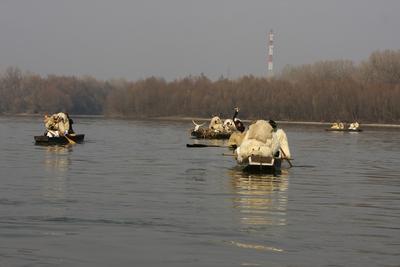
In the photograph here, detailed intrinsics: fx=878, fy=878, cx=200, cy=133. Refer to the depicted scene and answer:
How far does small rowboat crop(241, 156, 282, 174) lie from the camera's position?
25.3 meters

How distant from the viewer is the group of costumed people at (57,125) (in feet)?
139

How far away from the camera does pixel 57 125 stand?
43.3 metres

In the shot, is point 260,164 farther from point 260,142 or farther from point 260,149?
point 260,142

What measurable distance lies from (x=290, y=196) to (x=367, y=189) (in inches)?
146

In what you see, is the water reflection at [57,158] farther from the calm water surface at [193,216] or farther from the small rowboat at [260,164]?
the small rowboat at [260,164]

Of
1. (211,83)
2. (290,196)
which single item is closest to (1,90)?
(211,83)

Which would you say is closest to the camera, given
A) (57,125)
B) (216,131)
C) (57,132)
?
(57,132)

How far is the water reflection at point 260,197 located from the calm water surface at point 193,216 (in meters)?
0.03

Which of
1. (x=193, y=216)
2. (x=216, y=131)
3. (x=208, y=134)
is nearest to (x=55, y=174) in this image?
(x=193, y=216)

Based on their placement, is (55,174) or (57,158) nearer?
(55,174)

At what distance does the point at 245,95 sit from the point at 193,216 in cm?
13620

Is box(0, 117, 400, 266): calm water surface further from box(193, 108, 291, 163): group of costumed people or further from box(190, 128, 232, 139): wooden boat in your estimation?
box(190, 128, 232, 139): wooden boat

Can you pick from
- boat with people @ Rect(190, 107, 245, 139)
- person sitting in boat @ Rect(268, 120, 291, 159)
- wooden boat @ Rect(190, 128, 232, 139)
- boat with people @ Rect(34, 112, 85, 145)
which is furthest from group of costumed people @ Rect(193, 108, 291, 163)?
boat with people @ Rect(190, 107, 245, 139)

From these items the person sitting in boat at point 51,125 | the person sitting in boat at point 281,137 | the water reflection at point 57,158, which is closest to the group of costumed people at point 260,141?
the person sitting in boat at point 281,137
